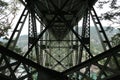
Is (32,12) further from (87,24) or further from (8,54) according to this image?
(8,54)

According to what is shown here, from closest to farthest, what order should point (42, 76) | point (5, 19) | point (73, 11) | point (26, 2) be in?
1. point (42, 76)
2. point (26, 2)
3. point (73, 11)
4. point (5, 19)

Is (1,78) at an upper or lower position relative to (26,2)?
lower

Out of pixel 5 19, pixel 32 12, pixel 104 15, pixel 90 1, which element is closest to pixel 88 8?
pixel 90 1

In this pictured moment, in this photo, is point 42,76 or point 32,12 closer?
point 42,76

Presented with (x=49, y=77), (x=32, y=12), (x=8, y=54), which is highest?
(x=32, y=12)

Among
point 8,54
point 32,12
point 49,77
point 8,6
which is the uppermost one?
point 8,6

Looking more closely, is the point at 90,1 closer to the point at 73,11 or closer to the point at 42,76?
the point at 73,11

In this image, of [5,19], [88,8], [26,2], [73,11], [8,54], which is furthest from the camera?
[5,19]

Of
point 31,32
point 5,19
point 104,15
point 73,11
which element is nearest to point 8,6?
point 5,19

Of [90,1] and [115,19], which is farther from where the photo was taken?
[115,19]
